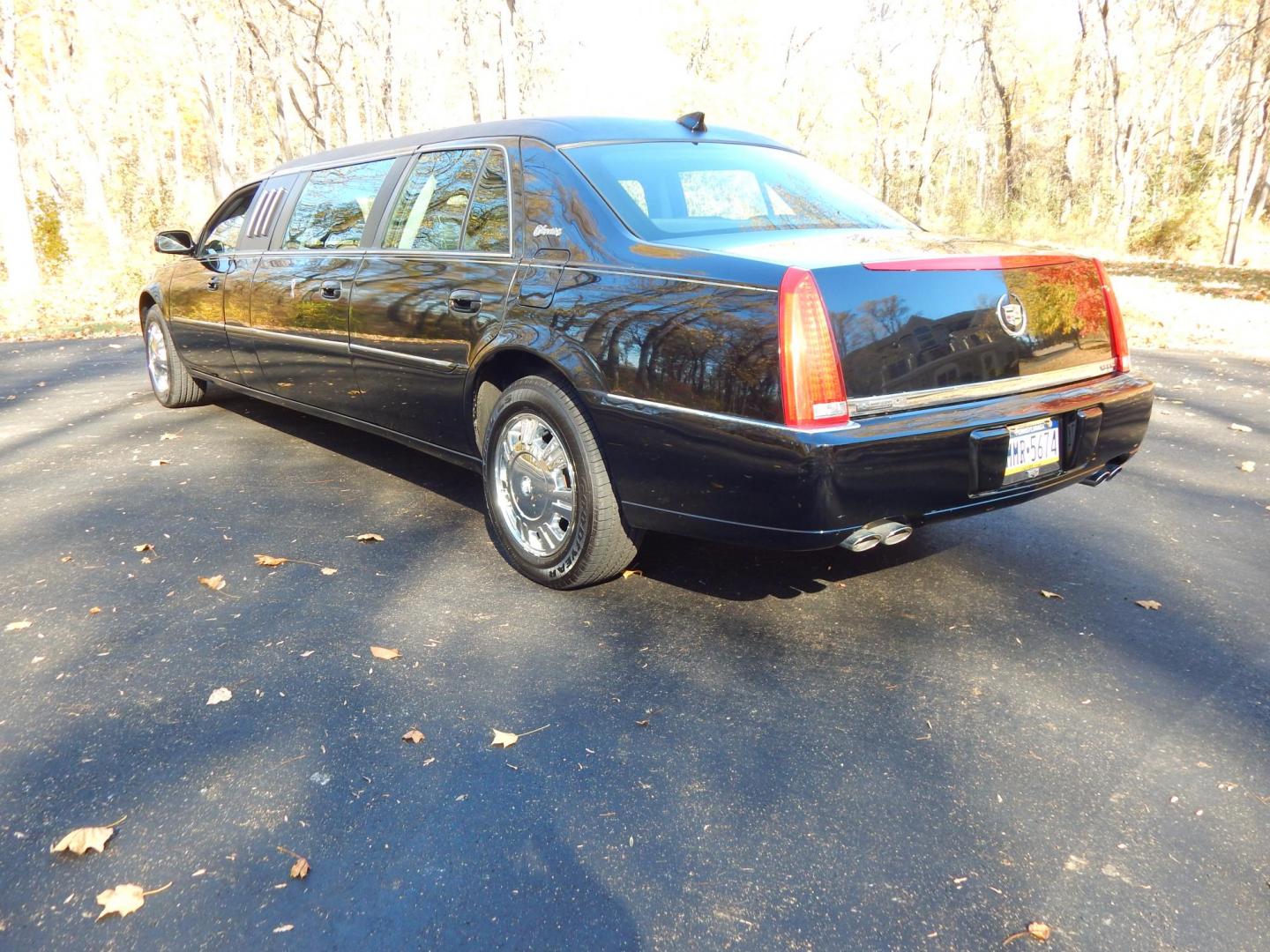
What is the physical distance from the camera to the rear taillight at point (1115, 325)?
3.46 m

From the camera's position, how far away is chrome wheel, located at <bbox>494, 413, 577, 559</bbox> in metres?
3.47

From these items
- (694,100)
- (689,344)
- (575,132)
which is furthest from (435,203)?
(694,100)

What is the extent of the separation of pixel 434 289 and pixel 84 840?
2438mm

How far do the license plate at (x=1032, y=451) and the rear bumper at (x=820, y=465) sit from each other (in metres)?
0.03

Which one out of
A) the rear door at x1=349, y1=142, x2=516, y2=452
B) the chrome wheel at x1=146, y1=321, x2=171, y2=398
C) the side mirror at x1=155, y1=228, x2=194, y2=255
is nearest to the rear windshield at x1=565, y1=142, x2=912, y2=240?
the rear door at x1=349, y1=142, x2=516, y2=452

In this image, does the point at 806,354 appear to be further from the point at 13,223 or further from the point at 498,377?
the point at 13,223

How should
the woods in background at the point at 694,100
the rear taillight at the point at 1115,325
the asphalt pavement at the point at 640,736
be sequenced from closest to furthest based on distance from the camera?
the asphalt pavement at the point at 640,736 → the rear taillight at the point at 1115,325 → the woods in background at the point at 694,100

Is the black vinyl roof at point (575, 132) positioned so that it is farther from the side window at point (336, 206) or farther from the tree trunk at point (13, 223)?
the tree trunk at point (13, 223)

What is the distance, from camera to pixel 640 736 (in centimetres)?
262

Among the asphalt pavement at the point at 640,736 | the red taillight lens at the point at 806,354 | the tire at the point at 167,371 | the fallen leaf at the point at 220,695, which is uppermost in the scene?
the red taillight lens at the point at 806,354

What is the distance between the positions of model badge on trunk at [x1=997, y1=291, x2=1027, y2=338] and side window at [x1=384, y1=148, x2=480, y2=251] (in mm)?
2174

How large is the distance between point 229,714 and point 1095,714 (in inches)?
102

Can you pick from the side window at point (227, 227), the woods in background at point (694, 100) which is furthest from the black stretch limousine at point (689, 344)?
the woods in background at point (694, 100)

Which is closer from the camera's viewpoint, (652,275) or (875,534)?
(875,534)
